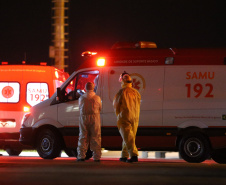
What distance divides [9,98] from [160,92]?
451 centimetres

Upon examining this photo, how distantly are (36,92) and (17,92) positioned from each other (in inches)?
17.5

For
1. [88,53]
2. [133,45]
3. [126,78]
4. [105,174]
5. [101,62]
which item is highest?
[133,45]

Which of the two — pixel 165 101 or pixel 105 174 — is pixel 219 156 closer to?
pixel 165 101

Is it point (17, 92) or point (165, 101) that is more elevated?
point (17, 92)

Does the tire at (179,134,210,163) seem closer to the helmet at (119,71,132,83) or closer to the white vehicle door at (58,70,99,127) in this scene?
the helmet at (119,71,132,83)

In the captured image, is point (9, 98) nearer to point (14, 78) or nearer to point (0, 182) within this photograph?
point (14, 78)

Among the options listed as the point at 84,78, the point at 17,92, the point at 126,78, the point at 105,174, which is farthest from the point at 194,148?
the point at 17,92

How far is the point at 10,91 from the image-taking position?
51.4 ft

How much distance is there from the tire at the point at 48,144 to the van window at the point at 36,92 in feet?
7.89

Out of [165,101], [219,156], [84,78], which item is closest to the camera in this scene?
[165,101]

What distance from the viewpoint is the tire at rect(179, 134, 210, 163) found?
40.8 feet

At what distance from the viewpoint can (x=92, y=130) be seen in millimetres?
12328

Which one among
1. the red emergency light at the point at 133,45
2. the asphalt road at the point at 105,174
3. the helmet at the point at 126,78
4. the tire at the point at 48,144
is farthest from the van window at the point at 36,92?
the asphalt road at the point at 105,174

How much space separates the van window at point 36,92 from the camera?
15695 mm
